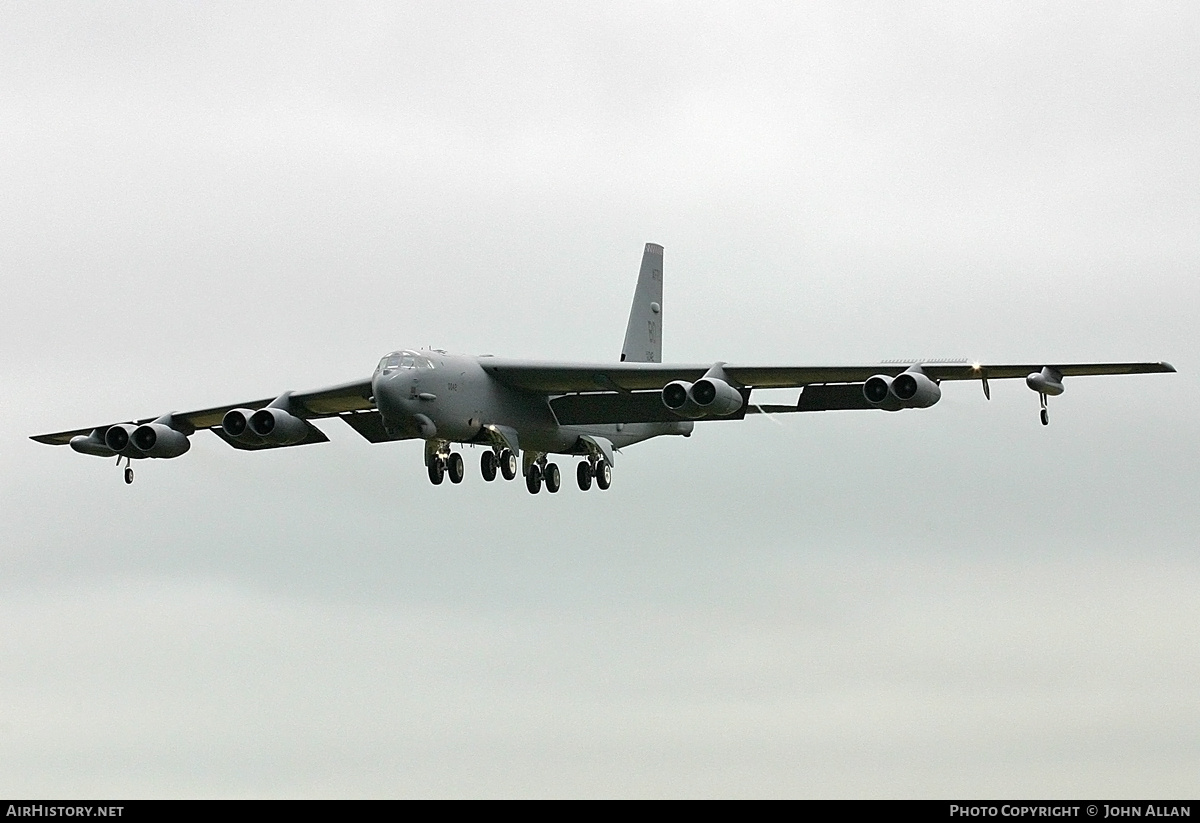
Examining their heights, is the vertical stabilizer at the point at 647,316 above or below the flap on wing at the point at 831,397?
above

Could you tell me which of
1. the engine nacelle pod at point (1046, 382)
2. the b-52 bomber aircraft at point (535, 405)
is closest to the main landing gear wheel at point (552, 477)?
the b-52 bomber aircraft at point (535, 405)

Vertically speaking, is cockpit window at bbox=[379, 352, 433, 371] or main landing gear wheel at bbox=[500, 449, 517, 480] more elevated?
cockpit window at bbox=[379, 352, 433, 371]

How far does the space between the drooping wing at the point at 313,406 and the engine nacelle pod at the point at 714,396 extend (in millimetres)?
7948

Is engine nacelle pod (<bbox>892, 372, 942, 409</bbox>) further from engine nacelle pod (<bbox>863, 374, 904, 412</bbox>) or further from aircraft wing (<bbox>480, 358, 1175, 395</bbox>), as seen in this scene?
aircraft wing (<bbox>480, 358, 1175, 395</bbox>)

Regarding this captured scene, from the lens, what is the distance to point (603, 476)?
46.7 m

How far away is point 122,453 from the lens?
44.9 metres

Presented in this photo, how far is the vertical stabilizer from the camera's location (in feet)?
166

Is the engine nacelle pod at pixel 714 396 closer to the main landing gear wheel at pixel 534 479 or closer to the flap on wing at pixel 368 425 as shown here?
the main landing gear wheel at pixel 534 479

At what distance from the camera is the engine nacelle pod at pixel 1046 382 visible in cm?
3950

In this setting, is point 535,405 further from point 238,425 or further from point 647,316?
point 647,316

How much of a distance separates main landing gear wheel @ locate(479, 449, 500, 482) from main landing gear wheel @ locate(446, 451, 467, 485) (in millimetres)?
596

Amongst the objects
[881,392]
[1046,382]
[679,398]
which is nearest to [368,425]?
[679,398]

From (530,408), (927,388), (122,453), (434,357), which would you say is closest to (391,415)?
(434,357)

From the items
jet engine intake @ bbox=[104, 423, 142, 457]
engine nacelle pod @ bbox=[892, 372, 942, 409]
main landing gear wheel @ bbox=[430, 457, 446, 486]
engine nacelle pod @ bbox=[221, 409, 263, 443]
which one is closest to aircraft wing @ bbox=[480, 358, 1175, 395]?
engine nacelle pod @ bbox=[892, 372, 942, 409]
